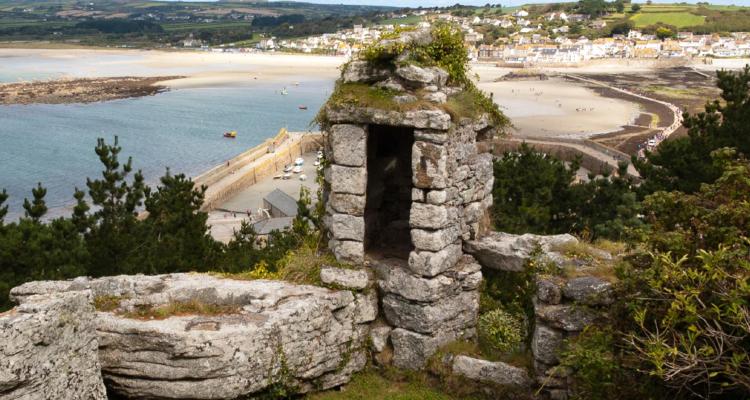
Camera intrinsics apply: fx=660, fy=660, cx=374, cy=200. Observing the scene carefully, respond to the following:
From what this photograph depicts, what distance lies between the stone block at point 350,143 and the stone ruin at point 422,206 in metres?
0.02

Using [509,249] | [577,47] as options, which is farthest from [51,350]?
[577,47]

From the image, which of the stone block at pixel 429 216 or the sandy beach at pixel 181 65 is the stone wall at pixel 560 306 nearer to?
the stone block at pixel 429 216

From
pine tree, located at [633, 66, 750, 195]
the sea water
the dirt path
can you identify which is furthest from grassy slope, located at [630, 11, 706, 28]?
pine tree, located at [633, 66, 750, 195]

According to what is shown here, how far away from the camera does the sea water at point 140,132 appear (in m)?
48.3

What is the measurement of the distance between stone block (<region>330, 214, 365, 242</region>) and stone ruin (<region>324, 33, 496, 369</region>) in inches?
0.6

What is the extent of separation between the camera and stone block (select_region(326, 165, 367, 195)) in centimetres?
1027

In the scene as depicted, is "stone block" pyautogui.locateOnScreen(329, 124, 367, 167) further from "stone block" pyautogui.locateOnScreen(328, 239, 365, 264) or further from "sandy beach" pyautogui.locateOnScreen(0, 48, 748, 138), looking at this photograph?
"sandy beach" pyautogui.locateOnScreen(0, 48, 748, 138)

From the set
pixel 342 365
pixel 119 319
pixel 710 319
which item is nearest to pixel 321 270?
pixel 342 365

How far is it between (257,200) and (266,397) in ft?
118

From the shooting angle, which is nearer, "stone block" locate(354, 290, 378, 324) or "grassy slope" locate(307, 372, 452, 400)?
"grassy slope" locate(307, 372, 452, 400)

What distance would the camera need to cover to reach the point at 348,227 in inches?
414

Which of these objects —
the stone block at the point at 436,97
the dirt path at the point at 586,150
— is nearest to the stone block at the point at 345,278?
the stone block at the point at 436,97

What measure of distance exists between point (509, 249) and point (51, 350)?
6891mm

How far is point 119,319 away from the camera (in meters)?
8.58
